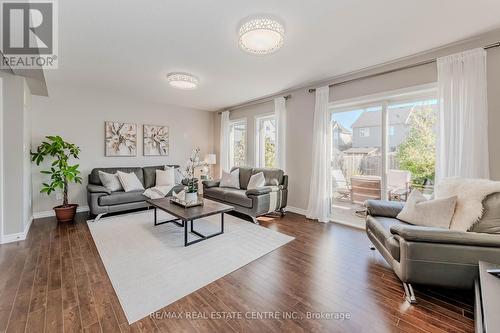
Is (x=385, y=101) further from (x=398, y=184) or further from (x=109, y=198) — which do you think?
(x=109, y=198)

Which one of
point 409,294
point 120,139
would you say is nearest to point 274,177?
point 409,294

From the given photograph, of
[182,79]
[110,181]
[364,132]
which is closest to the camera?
[182,79]

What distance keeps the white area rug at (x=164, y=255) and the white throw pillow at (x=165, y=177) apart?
121 centimetres

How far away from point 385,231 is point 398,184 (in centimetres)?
156

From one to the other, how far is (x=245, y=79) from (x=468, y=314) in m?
3.93

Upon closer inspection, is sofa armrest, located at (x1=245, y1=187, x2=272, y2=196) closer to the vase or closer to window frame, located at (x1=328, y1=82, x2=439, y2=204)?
the vase

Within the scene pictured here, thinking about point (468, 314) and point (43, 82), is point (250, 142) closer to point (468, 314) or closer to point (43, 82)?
point (43, 82)

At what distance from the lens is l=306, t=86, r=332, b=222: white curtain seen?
13.0ft

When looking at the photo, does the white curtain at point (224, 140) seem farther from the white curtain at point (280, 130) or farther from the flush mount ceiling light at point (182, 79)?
the flush mount ceiling light at point (182, 79)

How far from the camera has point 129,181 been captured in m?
4.43

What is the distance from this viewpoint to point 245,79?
385 cm

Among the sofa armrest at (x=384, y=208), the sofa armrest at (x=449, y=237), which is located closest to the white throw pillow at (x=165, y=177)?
the sofa armrest at (x=384, y=208)

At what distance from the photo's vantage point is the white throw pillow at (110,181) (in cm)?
423

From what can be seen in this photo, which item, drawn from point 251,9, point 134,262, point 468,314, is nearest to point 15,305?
point 134,262
